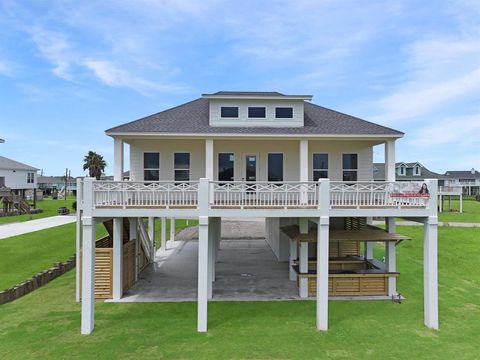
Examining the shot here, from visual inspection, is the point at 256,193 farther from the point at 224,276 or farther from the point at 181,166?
the point at 224,276

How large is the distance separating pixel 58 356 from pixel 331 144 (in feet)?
44.4

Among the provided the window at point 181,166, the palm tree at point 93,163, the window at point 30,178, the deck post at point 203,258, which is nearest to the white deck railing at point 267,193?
the deck post at point 203,258

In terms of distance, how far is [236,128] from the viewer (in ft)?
49.3

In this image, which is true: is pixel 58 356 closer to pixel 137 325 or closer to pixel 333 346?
pixel 137 325

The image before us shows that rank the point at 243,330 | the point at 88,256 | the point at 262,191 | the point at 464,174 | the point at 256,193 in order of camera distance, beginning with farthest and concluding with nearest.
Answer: the point at 464,174, the point at 256,193, the point at 262,191, the point at 88,256, the point at 243,330

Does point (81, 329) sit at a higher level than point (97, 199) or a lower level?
lower

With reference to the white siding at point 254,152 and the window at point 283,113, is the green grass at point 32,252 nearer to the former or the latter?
the white siding at point 254,152

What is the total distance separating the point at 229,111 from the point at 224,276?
865 cm

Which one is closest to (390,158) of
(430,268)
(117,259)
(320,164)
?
(320,164)

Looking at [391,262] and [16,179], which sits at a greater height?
[16,179]

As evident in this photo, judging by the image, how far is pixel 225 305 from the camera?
531 inches

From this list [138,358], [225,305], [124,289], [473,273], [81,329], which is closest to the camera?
[138,358]

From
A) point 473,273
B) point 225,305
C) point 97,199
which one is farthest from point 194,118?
point 473,273

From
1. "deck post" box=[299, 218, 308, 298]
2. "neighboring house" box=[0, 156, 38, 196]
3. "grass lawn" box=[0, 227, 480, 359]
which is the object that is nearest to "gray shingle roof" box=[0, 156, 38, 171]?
"neighboring house" box=[0, 156, 38, 196]
